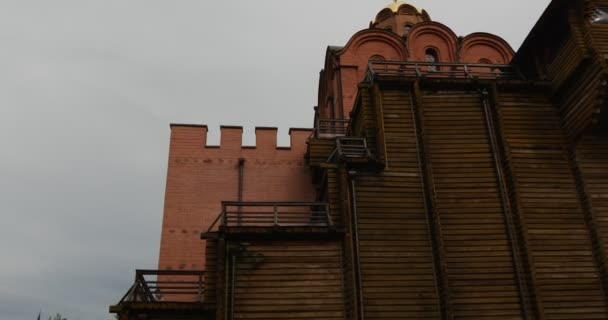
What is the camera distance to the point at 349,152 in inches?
647

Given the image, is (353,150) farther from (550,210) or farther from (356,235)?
(550,210)

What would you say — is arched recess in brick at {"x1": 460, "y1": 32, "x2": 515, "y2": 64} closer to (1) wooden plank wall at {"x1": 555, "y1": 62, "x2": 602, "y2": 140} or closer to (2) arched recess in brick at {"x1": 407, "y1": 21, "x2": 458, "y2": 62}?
(2) arched recess in brick at {"x1": 407, "y1": 21, "x2": 458, "y2": 62}

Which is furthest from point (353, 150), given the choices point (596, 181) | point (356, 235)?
point (596, 181)

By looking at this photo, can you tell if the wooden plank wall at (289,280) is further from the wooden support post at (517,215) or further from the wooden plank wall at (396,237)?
the wooden support post at (517,215)

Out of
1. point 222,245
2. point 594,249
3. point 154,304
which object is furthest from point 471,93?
point 154,304

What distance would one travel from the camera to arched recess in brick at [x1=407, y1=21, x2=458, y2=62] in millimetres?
25938

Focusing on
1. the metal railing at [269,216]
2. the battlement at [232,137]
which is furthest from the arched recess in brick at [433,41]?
the metal railing at [269,216]

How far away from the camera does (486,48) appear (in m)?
26.7

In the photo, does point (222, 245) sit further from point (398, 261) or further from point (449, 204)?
point (449, 204)

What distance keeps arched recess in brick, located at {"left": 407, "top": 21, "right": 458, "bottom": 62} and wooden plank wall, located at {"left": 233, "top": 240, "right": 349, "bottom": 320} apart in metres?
14.1

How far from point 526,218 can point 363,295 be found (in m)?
5.02

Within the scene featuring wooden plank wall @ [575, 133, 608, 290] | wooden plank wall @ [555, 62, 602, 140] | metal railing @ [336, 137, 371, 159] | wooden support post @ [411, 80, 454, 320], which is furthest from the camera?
metal railing @ [336, 137, 371, 159]

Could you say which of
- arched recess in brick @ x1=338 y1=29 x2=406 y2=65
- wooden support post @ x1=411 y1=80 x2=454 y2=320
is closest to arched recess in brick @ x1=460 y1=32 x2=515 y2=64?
arched recess in brick @ x1=338 y1=29 x2=406 y2=65

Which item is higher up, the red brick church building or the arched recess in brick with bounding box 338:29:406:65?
the arched recess in brick with bounding box 338:29:406:65
